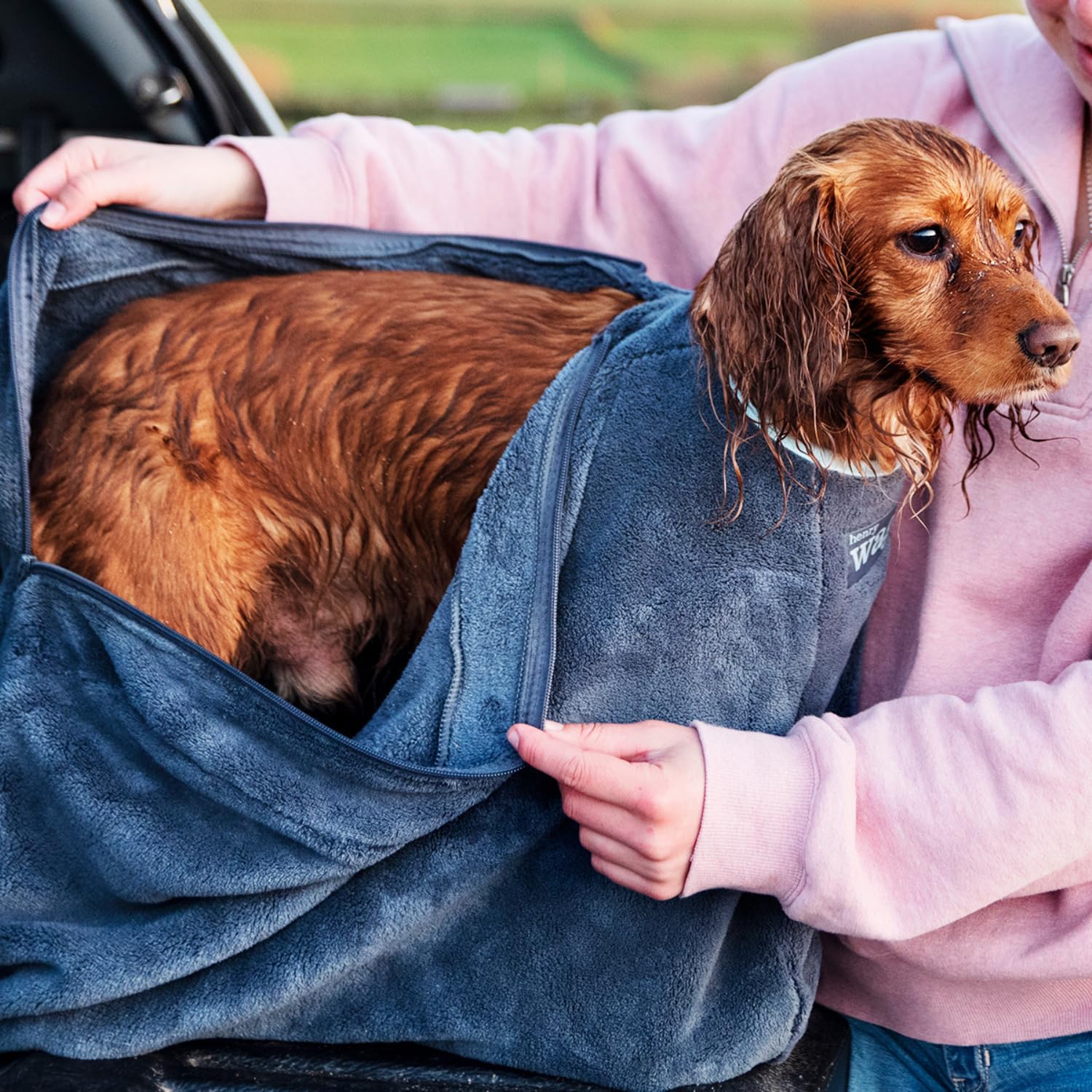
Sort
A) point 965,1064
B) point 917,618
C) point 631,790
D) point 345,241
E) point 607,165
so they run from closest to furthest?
point 631,790 < point 965,1064 < point 917,618 < point 345,241 < point 607,165

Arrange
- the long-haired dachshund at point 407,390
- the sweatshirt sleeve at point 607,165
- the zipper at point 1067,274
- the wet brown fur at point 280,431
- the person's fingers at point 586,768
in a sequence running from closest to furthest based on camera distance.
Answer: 1. the person's fingers at point 586,768
2. the long-haired dachshund at point 407,390
3. the zipper at point 1067,274
4. the wet brown fur at point 280,431
5. the sweatshirt sleeve at point 607,165

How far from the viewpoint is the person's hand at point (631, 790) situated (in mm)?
1484

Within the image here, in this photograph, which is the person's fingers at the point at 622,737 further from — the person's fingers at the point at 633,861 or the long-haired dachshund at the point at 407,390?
the long-haired dachshund at the point at 407,390

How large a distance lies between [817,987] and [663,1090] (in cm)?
35

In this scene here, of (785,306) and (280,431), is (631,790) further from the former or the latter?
(280,431)

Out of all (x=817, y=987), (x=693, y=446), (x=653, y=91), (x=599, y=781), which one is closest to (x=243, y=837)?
(x=599, y=781)

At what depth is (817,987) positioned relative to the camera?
1873 mm

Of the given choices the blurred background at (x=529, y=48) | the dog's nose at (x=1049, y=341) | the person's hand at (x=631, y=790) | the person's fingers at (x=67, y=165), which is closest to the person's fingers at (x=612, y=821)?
the person's hand at (x=631, y=790)

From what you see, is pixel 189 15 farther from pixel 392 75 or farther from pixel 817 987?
pixel 392 75

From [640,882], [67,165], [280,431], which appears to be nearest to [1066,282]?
[640,882]

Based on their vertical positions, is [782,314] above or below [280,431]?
above

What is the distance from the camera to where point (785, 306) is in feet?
5.20

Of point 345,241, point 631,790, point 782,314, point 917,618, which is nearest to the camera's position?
point 631,790

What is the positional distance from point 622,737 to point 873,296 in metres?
0.62
